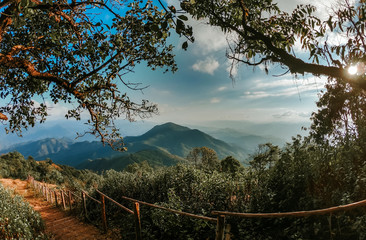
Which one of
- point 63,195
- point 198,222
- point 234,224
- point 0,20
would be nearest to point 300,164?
point 234,224

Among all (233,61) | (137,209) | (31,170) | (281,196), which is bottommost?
(31,170)

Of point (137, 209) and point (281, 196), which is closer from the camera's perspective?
point (137, 209)

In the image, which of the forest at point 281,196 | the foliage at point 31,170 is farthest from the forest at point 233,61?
the foliage at point 31,170

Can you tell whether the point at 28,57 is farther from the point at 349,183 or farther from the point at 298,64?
the point at 349,183

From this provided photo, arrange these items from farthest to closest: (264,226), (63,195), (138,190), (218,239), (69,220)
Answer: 1. (63,195)
2. (69,220)
3. (138,190)
4. (264,226)
5. (218,239)

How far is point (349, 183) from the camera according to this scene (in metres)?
4.74

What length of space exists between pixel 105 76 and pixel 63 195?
9566mm

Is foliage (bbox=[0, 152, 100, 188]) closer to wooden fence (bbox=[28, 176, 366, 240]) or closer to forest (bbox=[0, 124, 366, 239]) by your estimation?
wooden fence (bbox=[28, 176, 366, 240])

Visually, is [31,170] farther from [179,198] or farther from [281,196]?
[281,196]

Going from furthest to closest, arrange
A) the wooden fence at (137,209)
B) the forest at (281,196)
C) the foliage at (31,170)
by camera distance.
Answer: the foliage at (31,170) → the forest at (281,196) → the wooden fence at (137,209)

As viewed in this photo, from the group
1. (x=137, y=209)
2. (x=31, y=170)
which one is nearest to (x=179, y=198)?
(x=137, y=209)

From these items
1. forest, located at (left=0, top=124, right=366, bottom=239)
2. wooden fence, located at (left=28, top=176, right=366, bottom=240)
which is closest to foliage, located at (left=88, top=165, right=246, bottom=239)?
forest, located at (left=0, top=124, right=366, bottom=239)

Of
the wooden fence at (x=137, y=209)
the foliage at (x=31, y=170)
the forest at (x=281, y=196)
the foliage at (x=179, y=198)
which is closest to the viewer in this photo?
the wooden fence at (x=137, y=209)

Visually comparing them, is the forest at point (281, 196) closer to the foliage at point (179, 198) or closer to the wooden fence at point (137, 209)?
the foliage at point (179, 198)
